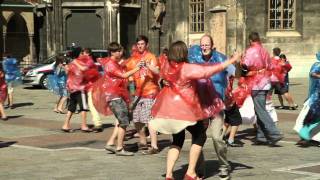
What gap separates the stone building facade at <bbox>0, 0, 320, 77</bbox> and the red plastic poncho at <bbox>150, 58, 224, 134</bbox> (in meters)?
22.5

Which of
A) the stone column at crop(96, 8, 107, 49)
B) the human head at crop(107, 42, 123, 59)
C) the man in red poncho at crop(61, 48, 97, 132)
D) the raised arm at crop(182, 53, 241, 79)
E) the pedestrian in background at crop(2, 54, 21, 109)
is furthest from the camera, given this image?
the stone column at crop(96, 8, 107, 49)

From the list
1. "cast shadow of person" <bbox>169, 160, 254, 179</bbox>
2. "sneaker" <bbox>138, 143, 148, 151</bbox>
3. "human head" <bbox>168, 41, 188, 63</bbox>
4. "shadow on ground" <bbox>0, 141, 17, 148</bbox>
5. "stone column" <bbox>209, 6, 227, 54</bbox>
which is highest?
"stone column" <bbox>209, 6, 227, 54</bbox>

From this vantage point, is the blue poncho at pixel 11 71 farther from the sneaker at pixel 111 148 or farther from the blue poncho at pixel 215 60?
the blue poncho at pixel 215 60

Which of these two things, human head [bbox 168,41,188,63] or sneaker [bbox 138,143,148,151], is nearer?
human head [bbox 168,41,188,63]

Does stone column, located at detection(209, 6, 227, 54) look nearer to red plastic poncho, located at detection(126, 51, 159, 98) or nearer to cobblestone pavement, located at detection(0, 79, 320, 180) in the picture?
cobblestone pavement, located at detection(0, 79, 320, 180)

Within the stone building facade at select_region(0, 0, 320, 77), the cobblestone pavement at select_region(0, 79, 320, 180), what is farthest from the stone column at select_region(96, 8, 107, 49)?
the cobblestone pavement at select_region(0, 79, 320, 180)

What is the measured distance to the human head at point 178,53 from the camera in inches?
288

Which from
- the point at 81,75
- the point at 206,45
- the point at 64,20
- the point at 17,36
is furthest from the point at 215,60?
the point at 17,36

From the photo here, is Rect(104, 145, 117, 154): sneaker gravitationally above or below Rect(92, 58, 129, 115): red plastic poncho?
below

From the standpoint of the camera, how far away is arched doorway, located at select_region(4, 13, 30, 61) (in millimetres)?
51906

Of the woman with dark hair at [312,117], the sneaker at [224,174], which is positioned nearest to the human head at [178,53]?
the sneaker at [224,174]

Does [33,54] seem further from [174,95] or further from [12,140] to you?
[174,95]

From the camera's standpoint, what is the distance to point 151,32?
3566 cm

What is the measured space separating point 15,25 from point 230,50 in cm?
2745
